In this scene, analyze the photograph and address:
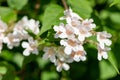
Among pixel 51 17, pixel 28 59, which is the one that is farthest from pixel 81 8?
pixel 28 59

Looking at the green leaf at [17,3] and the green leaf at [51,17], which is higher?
the green leaf at [17,3]

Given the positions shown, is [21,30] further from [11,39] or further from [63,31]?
[63,31]

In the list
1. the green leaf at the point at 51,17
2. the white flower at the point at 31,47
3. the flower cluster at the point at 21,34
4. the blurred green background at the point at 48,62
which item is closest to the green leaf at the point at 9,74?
the blurred green background at the point at 48,62

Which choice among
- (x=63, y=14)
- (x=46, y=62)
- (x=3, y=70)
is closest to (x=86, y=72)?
(x=46, y=62)

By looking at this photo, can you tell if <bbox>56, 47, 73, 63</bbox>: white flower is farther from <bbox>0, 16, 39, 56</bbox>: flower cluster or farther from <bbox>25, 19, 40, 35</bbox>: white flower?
<bbox>25, 19, 40, 35</bbox>: white flower

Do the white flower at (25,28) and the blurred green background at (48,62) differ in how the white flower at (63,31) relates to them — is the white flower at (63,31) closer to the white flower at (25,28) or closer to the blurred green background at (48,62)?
the white flower at (25,28)

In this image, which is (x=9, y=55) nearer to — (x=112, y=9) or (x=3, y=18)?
(x=3, y=18)
